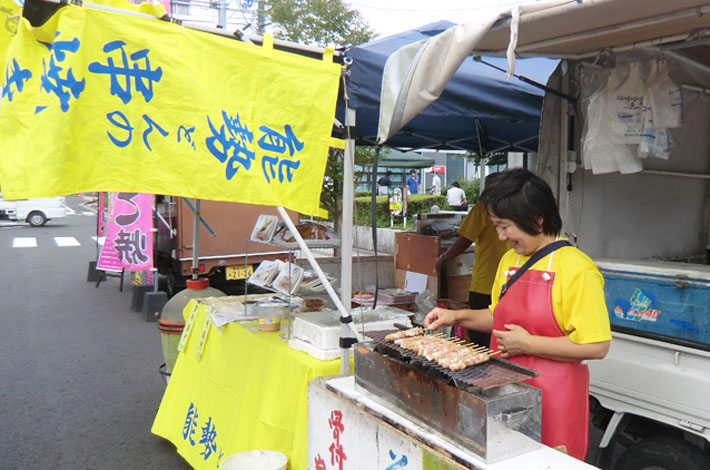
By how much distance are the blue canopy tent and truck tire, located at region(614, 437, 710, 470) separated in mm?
2156

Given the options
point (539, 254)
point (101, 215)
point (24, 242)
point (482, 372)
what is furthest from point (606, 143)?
point (24, 242)

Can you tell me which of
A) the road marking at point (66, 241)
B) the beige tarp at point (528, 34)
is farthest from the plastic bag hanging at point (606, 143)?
the road marking at point (66, 241)

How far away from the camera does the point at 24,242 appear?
666 inches

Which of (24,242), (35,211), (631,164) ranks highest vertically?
(631,164)

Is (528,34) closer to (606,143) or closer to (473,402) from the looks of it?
(606,143)

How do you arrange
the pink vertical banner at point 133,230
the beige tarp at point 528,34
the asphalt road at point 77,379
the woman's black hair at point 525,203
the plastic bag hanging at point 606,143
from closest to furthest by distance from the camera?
1. the woman's black hair at point 525,203
2. the beige tarp at point 528,34
3. the plastic bag hanging at point 606,143
4. the asphalt road at point 77,379
5. the pink vertical banner at point 133,230

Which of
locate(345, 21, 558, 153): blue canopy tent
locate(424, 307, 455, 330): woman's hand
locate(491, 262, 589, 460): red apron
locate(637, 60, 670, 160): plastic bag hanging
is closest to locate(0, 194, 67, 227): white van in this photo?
locate(345, 21, 558, 153): blue canopy tent

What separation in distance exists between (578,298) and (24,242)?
734 inches

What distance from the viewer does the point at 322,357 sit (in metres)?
3.02

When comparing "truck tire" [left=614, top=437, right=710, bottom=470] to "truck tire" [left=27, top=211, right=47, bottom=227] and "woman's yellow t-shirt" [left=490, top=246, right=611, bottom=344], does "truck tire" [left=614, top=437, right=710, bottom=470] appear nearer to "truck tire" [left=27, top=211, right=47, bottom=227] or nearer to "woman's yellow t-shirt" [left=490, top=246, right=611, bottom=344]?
"woman's yellow t-shirt" [left=490, top=246, right=611, bottom=344]

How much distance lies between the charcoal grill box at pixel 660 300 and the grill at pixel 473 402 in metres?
1.33

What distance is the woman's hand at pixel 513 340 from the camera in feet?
6.79

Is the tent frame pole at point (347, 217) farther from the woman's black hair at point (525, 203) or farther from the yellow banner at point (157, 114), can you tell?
the woman's black hair at point (525, 203)

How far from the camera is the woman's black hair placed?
Answer: 213cm
